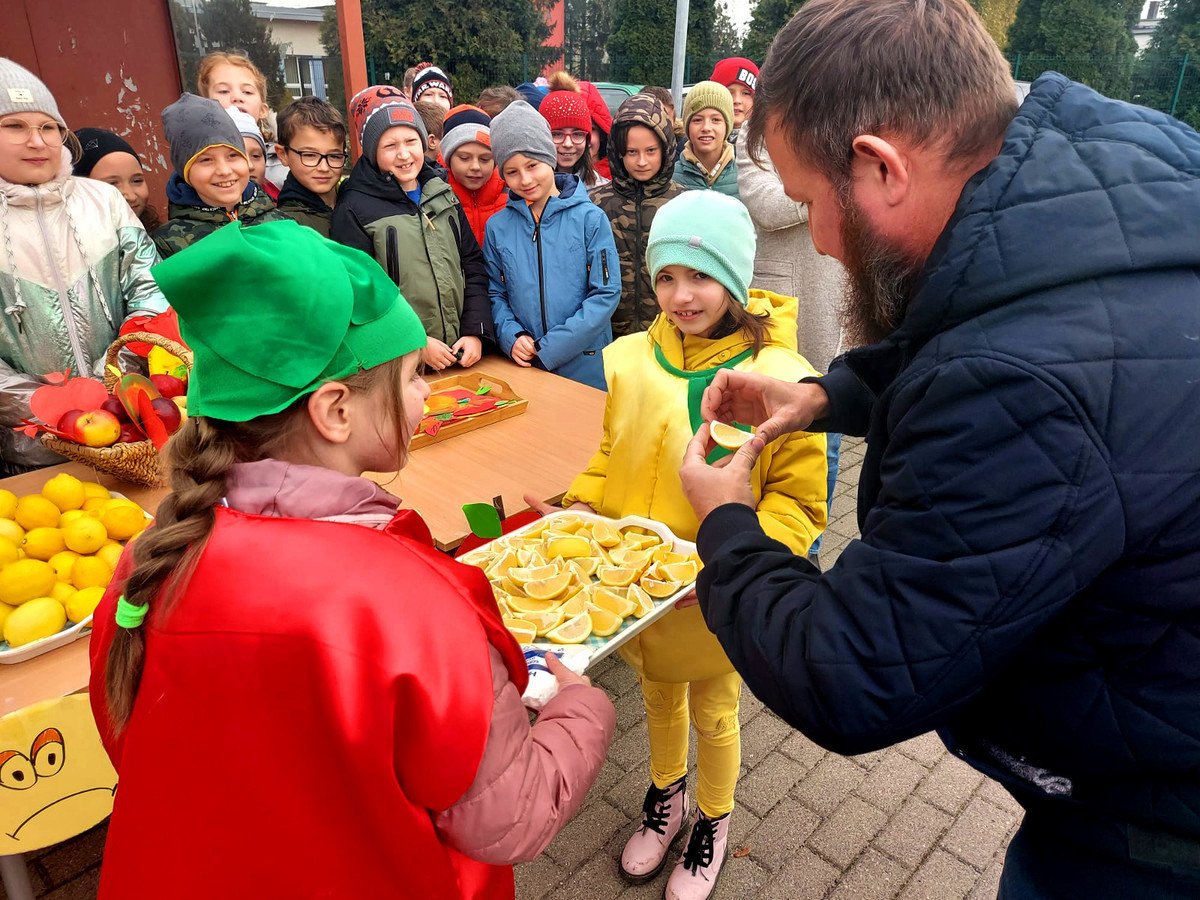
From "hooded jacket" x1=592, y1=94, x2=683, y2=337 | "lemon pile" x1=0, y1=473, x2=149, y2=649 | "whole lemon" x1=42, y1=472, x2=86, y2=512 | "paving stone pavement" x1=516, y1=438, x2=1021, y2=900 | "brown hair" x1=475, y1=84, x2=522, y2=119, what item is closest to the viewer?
"lemon pile" x1=0, y1=473, x2=149, y2=649

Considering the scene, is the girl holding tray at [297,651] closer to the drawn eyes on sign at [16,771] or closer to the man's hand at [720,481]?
the man's hand at [720,481]

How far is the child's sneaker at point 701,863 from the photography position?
7.82 ft

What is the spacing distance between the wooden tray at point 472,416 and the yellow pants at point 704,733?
1.20 metres

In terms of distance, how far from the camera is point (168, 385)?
2.44 meters

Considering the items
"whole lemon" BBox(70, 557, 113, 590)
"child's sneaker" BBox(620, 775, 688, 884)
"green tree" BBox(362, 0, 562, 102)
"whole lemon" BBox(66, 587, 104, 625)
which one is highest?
"green tree" BBox(362, 0, 562, 102)

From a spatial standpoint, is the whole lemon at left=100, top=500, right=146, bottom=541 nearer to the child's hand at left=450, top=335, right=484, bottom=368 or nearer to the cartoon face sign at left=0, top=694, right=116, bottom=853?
the cartoon face sign at left=0, top=694, right=116, bottom=853

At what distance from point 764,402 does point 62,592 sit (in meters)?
Result: 1.78

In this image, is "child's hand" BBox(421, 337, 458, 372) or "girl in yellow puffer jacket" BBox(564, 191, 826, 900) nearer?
"girl in yellow puffer jacket" BBox(564, 191, 826, 900)

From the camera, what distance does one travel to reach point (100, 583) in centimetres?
191

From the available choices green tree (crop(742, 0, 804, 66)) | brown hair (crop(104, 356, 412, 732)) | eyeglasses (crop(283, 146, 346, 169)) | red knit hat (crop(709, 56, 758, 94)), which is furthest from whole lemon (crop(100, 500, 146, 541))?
green tree (crop(742, 0, 804, 66))

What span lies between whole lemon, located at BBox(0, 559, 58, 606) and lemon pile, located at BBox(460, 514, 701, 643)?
3.29 feet

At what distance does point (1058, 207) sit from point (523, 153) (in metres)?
3.33

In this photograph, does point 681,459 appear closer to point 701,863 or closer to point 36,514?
point 701,863

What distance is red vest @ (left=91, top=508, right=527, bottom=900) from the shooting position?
97 cm
